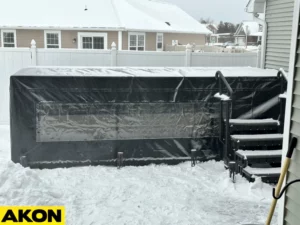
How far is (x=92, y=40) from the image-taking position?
68.6ft

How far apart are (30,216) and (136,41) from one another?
18.4 m

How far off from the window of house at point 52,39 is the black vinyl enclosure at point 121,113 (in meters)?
14.4

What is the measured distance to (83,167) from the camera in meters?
6.66

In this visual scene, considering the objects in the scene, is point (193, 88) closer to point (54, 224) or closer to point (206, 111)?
point (206, 111)

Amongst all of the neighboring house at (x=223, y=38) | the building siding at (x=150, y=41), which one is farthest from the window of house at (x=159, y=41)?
the neighboring house at (x=223, y=38)

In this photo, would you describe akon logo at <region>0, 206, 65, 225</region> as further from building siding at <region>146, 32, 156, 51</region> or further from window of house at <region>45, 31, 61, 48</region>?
building siding at <region>146, 32, 156, 51</region>

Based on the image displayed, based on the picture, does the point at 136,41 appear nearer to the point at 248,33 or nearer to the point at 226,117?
the point at 226,117

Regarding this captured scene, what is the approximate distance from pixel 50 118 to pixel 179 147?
2413 mm

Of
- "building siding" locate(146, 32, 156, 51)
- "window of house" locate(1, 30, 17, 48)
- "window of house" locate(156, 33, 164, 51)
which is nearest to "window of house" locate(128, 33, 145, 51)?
"building siding" locate(146, 32, 156, 51)

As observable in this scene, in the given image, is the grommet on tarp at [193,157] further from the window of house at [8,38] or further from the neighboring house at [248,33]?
the neighboring house at [248,33]

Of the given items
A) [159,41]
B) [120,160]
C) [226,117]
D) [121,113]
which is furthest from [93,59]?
[159,41]

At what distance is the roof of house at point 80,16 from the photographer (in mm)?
20438

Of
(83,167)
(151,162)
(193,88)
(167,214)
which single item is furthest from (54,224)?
(193,88)

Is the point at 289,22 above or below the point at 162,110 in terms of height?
above
